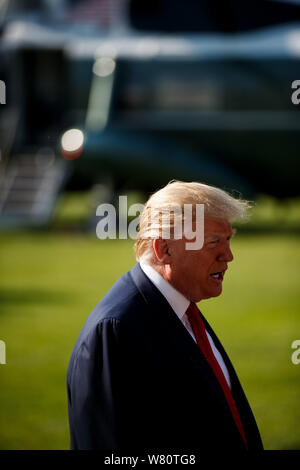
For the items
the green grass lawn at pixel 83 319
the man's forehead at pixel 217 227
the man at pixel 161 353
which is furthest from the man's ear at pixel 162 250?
the green grass lawn at pixel 83 319

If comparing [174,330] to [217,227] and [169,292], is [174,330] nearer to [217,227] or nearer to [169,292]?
[169,292]

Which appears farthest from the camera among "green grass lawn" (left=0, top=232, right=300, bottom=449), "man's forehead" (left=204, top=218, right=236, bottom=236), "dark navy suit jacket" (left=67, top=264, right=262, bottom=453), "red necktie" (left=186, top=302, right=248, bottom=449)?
"green grass lawn" (left=0, top=232, right=300, bottom=449)

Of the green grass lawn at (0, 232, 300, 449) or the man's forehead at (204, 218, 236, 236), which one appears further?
the green grass lawn at (0, 232, 300, 449)

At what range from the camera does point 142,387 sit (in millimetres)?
2309

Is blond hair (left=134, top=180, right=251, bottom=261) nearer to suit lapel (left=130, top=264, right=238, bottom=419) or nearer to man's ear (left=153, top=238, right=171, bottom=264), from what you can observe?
man's ear (left=153, top=238, right=171, bottom=264)

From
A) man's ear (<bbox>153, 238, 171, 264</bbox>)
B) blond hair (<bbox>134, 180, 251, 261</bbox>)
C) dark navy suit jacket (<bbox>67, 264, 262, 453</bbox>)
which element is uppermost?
blond hair (<bbox>134, 180, 251, 261</bbox>)

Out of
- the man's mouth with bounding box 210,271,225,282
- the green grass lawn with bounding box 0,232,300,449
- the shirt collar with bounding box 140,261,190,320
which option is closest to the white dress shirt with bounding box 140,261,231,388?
the shirt collar with bounding box 140,261,190,320

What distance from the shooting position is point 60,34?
678 inches

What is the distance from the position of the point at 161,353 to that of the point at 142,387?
112mm

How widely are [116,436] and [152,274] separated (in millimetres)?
512

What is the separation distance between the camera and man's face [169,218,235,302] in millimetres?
2463

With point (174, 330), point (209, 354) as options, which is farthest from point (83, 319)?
point (174, 330)

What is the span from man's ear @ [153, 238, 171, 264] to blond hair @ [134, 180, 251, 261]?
21mm
